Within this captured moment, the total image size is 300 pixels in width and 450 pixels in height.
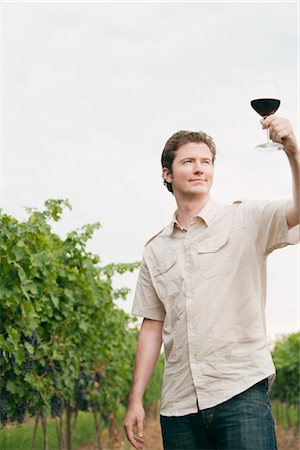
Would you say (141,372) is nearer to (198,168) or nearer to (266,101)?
(198,168)

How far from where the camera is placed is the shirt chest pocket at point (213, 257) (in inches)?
Answer: 135

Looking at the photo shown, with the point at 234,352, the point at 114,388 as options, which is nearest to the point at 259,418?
the point at 234,352

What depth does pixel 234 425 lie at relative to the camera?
3217 mm

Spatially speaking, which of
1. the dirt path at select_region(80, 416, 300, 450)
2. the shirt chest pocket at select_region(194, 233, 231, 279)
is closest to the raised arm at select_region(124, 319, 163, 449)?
the shirt chest pocket at select_region(194, 233, 231, 279)

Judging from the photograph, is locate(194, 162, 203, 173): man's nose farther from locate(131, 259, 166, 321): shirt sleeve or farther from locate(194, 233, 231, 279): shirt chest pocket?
locate(131, 259, 166, 321): shirt sleeve

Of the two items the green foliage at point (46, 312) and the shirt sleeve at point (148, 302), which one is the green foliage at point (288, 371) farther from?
the shirt sleeve at point (148, 302)

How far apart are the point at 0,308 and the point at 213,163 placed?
2877 millimetres

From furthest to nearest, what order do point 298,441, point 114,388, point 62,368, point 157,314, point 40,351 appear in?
point 298,441
point 114,388
point 62,368
point 40,351
point 157,314

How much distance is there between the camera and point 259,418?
10.6ft

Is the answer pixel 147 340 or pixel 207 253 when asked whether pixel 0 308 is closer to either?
pixel 147 340

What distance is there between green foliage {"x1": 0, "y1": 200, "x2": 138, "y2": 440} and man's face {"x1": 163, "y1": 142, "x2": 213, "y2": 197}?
95.4 inches

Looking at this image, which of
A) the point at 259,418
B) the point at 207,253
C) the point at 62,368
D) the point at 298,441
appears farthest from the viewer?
the point at 298,441

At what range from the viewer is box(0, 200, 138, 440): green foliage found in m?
6.02

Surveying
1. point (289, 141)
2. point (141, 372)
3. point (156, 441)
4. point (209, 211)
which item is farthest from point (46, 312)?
point (156, 441)
